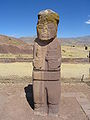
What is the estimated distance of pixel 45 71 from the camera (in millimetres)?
5918

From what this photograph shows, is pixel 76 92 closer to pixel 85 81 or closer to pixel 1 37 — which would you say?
pixel 85 81

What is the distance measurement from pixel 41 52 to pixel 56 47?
0.46 meters

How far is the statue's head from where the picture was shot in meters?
5.75

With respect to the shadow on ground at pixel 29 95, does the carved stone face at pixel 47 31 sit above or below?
above

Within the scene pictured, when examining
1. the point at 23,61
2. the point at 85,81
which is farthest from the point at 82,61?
the point at 85,81

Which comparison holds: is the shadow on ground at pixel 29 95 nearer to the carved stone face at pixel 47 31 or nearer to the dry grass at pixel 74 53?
the carved stone face at pixel 47 31

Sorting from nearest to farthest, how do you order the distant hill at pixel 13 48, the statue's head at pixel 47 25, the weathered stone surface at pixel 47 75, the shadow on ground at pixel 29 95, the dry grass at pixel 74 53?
the statue's head at pixel 47 25
the weathered stone surface at pixel 47 75
the shadow on ground at pixel 29 95
the dry grass at pixel 74 53
the distant hill at pixel 13 48

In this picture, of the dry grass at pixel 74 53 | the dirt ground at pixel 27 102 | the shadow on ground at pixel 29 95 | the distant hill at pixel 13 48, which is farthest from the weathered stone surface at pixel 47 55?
the distant hill at pixel 13 48

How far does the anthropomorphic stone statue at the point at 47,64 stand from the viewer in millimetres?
5770

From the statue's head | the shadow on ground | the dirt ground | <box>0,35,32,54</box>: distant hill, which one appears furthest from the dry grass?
the statue's head

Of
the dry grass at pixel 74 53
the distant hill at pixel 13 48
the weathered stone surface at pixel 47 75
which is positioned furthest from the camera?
the distant hill at pixel 13 48

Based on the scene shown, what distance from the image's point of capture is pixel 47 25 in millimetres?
5758

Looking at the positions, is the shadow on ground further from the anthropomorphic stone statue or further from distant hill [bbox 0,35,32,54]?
distant hill [bbox 0,35,32,54]

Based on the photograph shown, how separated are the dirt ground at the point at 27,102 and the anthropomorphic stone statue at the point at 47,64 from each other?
1.49 ft
